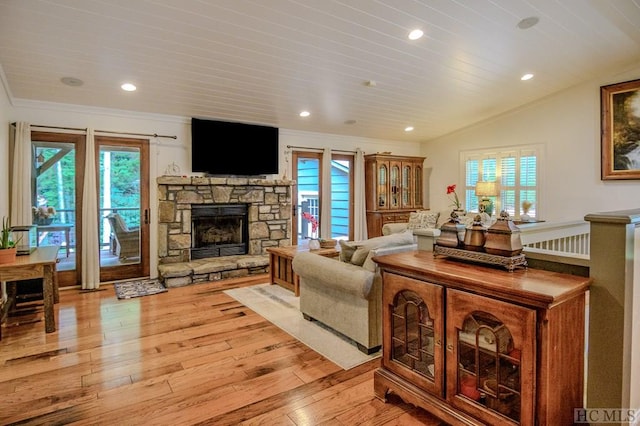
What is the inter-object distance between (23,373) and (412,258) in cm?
290

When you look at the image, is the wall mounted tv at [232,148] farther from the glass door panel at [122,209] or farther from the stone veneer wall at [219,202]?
the glass door panel at [122,209]

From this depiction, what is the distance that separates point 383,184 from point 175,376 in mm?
5703

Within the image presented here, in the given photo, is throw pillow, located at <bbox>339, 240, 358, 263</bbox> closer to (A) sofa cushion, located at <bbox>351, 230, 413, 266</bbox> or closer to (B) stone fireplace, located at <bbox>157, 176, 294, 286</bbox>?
(A) sofa cushion, located at <bbox>351, 230, 413, 266</bbox>

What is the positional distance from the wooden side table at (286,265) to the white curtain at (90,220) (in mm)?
2371

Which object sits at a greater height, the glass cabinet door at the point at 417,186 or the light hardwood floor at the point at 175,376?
the glass cabinet door at the point at 417,186

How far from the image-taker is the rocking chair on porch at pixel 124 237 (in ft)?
17.3

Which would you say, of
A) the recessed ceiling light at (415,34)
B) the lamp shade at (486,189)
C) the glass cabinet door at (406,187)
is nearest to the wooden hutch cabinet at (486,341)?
the recessed ceiling light at (415,34)

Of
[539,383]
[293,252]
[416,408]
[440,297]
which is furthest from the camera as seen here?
[293,252]

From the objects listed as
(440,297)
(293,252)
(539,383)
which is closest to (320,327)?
(293,252)

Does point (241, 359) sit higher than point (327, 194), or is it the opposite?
point (327, 194)

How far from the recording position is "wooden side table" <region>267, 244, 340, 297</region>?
4.55 metres

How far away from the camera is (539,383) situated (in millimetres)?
1557

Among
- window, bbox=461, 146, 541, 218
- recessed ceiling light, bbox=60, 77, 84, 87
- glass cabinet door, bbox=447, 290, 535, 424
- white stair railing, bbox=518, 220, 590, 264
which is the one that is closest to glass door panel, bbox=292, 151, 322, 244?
window, bbox=461, 146, 541, 218

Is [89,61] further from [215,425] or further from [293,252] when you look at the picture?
[215,425]
